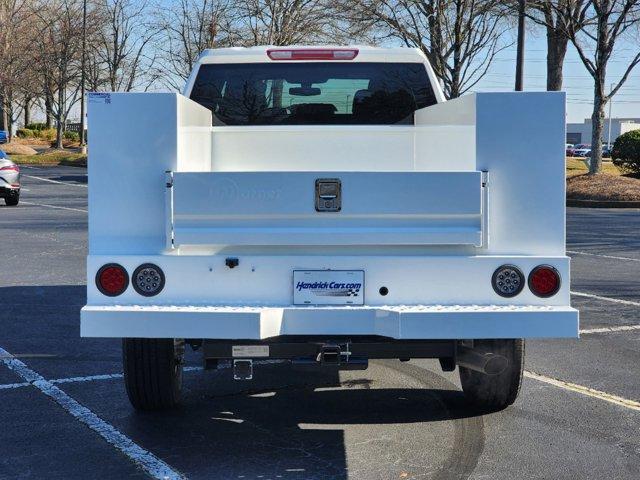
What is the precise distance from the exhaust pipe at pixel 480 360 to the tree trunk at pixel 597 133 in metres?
25.0

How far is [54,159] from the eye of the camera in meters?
49.2

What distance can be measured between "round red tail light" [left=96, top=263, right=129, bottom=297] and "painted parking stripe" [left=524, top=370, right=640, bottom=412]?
3276 millimetres

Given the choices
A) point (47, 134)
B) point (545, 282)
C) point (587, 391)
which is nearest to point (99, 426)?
point (545, 282)

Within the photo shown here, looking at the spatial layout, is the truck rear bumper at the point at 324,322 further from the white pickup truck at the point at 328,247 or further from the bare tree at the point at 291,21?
the bare tree at the point at 291,21

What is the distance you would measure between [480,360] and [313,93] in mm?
3372

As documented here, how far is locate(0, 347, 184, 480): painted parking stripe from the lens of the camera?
4.90 m

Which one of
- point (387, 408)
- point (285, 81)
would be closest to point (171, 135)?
point (387, 408)

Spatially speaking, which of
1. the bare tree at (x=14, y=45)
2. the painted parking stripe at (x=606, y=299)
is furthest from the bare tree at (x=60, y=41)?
the painted parking stripe at (x=606, y=299)

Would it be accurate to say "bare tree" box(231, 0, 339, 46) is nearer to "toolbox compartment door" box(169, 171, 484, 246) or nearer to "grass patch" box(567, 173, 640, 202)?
"grass patch" box(567, 173, 640, 202)

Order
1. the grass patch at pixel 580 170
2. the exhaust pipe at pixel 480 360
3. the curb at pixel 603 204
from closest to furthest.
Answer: the exhaust pipe at pixel 480 360 < the curb at pixel 603 204 < the grass patch at pixel 580 170

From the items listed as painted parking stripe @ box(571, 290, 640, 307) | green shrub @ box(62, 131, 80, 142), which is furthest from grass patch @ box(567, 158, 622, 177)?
green shrub @ box(62, 131, 80, 142)

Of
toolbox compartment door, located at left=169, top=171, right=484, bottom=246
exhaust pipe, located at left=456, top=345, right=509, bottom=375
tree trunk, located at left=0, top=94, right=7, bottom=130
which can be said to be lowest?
exhaust pipe, located at left=456, top=345, right=509, bottom=375

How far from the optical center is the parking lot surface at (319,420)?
497cm

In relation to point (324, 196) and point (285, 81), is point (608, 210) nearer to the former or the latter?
point (285, 81)
